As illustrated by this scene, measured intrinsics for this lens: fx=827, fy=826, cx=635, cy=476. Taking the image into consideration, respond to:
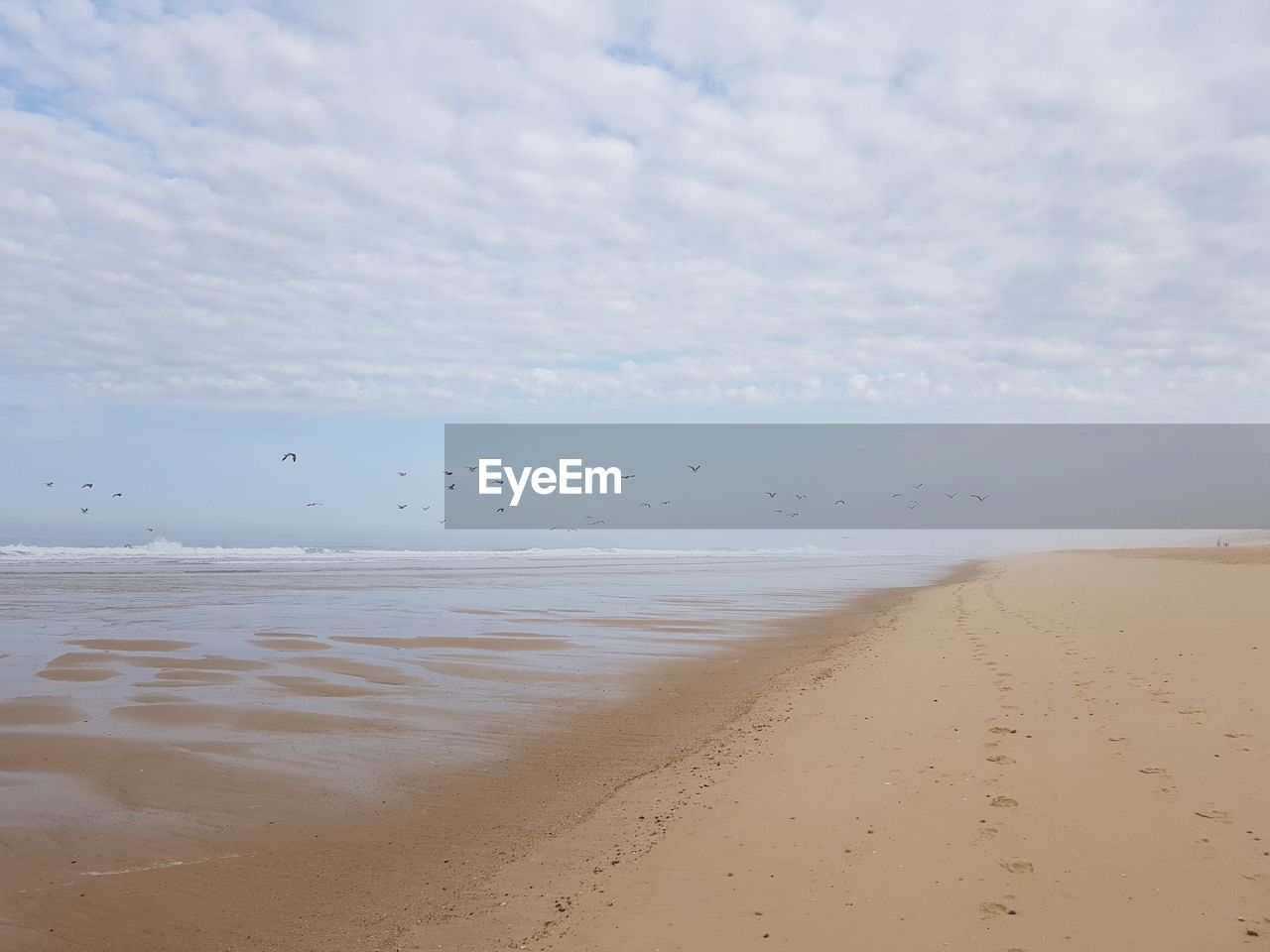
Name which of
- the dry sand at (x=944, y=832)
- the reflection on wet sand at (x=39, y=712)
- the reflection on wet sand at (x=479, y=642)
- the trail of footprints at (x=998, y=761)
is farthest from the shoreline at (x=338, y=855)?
the reflection on wet sand at (x=479, y=642)

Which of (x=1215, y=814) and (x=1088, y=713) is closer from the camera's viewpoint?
(x=1215, y=814)

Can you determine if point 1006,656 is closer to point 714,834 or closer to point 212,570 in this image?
point 714,834

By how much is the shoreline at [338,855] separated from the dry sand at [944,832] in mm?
345

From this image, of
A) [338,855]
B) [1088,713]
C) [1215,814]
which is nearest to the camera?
[1215,814]

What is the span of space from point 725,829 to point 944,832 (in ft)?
4.65

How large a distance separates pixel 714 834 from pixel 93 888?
4.00 metres

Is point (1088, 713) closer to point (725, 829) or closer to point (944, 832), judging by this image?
point (944, 832)

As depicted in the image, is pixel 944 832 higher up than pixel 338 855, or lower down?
higher up

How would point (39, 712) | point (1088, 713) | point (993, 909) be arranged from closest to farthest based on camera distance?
point (993, 909) → point (1088, 713) → point (39, 712)

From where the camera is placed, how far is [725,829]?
18.6 ft

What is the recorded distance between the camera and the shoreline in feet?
15.7

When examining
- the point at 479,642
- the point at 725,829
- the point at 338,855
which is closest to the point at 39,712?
the point at 338,855

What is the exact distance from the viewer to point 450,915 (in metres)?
4.84

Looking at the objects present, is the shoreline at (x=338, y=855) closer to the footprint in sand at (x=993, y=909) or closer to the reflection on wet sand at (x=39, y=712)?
the reflection on wet sand at (x=39, y=712)
